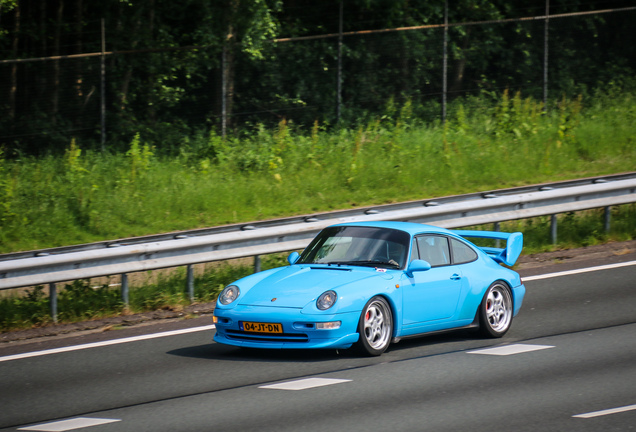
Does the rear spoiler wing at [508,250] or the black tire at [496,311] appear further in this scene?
the rear spoiler wing at [508,250]

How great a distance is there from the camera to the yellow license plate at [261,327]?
917cm

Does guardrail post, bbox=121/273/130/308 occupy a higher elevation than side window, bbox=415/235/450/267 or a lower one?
lower

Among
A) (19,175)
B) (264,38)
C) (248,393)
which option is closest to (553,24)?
(264,38)

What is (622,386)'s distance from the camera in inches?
323

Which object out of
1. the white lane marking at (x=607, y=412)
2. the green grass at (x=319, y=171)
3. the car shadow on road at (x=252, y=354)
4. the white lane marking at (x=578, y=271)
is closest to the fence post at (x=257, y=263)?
the car shadow on road at (x=252, y=354)

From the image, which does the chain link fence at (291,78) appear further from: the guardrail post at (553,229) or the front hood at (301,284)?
the front hood at (301,284)

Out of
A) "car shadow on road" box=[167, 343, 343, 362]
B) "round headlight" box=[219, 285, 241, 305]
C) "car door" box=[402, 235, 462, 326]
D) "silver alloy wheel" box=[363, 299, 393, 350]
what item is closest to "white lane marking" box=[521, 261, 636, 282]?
"car door" box=[402, 235, 462, 326]

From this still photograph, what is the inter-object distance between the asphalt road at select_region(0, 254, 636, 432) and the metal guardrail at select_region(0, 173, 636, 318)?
107 centimetres

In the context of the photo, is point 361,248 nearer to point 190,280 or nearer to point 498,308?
point 498,308

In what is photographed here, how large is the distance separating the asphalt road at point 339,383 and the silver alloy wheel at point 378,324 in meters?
0.17

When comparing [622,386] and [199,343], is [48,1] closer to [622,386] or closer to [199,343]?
[199,343]

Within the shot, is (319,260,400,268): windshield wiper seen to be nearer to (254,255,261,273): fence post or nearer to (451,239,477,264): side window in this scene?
(451,239,477,264): side window

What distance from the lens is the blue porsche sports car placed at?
361 inches

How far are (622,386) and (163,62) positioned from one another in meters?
15.2
